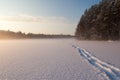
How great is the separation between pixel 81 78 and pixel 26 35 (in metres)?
160

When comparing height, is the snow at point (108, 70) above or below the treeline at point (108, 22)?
below

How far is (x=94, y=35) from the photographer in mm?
58500

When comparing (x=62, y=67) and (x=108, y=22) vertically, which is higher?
(x=108, y=22)

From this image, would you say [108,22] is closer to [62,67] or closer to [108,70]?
[62,67]

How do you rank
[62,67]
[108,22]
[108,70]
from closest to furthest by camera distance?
[108,70] < [62,67] < [108,22]

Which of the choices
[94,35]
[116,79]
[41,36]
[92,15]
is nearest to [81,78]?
[116,79]

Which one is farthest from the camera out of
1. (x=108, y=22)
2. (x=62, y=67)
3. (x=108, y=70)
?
(x=108, y=22)

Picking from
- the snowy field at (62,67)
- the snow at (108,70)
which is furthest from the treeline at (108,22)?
the snow at (108,70)

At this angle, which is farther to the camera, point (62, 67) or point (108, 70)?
point (62, 67)

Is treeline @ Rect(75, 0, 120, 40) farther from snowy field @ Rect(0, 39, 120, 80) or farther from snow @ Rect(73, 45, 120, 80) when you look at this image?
snow @ Rect(73, 45, 120, 80)

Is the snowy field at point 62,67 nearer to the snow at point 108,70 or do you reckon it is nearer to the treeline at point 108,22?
the snow at point 108,70

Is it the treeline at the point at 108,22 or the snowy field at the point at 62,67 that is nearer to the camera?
the snowy field at the point at 62,67

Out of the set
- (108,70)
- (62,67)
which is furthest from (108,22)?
(108,70)

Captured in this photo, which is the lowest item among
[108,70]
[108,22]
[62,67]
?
[62,67]
